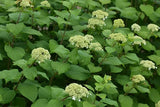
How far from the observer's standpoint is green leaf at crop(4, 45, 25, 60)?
337 centimetres

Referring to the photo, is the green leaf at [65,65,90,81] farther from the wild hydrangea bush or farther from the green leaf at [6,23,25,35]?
the green leaf at [6,23,25,35]

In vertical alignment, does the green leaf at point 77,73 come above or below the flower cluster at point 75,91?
below

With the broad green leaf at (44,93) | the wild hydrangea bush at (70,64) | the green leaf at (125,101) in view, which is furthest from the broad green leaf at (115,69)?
the broad green leaf at (44,93)

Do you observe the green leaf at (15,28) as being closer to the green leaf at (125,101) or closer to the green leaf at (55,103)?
the green leaf at (55,103)

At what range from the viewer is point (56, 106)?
8.80 ft

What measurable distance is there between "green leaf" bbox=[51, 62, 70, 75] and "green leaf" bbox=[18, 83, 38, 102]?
11.8 inches

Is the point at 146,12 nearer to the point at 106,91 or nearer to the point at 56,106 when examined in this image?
the point at 106,91

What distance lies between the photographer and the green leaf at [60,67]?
314cm

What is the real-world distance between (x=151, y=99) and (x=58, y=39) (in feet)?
4.78

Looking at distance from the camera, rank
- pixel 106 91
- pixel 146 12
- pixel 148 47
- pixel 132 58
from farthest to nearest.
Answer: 1. pixel 146 12
2. pixel 148 47
3. pixel 132 58
4. pixel 106 91

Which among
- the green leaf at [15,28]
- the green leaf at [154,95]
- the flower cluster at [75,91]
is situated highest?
the green leaf at [15,28]

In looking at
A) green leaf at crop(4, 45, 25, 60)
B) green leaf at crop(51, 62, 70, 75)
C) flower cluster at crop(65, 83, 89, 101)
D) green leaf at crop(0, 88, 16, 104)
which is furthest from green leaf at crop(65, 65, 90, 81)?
flower cluster at crop(65, 83, 89, 101)

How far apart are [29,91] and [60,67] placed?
0.42 m

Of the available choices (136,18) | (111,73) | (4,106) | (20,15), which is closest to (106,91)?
(111,73)
